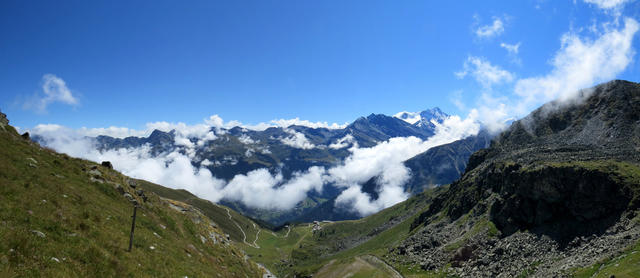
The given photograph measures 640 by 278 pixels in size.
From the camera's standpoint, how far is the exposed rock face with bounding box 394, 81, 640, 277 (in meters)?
75.6

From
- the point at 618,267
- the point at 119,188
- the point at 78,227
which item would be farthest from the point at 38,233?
the point at 618,267

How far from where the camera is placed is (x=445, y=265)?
363 feet

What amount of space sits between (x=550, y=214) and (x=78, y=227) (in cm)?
12122

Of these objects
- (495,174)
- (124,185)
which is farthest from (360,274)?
(124,185)

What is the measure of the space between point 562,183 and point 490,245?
3099 centimetres

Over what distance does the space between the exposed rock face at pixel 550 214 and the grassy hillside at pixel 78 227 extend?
7784 cm

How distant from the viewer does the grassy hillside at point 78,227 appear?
1830 cm

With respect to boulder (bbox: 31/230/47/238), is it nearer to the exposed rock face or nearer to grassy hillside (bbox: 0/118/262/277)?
grassy hillside (bbox: 0/118/262/277)

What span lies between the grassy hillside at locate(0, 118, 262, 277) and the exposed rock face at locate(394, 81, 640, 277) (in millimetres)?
77836

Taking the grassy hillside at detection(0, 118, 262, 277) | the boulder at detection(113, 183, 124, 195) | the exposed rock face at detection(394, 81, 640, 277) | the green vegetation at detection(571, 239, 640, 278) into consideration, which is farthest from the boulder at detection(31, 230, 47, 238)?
the exposed rock face at detection(394, 81, 640, 277)

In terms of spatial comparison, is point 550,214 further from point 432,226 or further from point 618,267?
point 432,226

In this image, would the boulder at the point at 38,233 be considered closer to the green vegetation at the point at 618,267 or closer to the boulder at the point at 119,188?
the boulder at the point at 119,188

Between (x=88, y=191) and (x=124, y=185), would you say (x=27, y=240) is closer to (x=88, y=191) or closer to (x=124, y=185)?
(x=88, y=191)

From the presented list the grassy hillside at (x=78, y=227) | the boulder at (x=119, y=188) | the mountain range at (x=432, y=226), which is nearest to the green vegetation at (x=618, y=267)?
the mountain range at (x=432, y=226)
